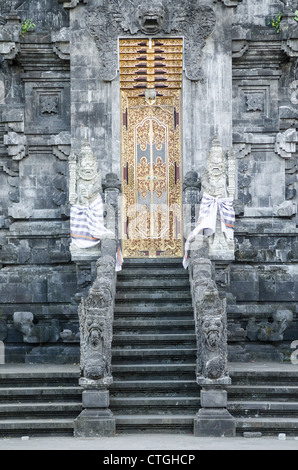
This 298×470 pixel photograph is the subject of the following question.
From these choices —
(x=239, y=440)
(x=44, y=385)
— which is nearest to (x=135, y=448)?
(x=239, y=440)

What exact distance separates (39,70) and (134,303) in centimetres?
612

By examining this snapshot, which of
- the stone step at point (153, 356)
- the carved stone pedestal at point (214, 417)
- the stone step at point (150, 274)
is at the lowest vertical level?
the carved stone pedestal at point (214, 417)

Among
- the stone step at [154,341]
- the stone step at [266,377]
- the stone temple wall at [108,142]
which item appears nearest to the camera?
the stone step at [266,377]

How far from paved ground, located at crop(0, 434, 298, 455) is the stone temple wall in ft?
15.3

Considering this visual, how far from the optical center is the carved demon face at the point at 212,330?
15102mm

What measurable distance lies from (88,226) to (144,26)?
451 cm

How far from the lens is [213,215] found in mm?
19094

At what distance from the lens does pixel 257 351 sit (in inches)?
764

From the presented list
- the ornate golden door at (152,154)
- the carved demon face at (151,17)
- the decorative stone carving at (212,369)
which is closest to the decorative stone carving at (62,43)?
the ornate golden door at (152,154)

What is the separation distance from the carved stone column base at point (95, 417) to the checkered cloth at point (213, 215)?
4.73 meters

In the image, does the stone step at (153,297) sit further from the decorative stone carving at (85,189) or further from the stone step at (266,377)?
the stone step at (266,377)

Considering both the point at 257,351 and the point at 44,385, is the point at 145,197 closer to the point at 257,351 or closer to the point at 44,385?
the point at 257,351

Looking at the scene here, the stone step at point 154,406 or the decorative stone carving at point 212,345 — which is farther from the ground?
the decorative stone carving at point 212,345

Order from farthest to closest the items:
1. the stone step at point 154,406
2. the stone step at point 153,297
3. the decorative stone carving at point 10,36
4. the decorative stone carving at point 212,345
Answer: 1. the decorative stone carving at point 10,36
2. the stone step at point 153,297
3. the stone step at point 154,406
4. the decorative stone carving at point 212,345
